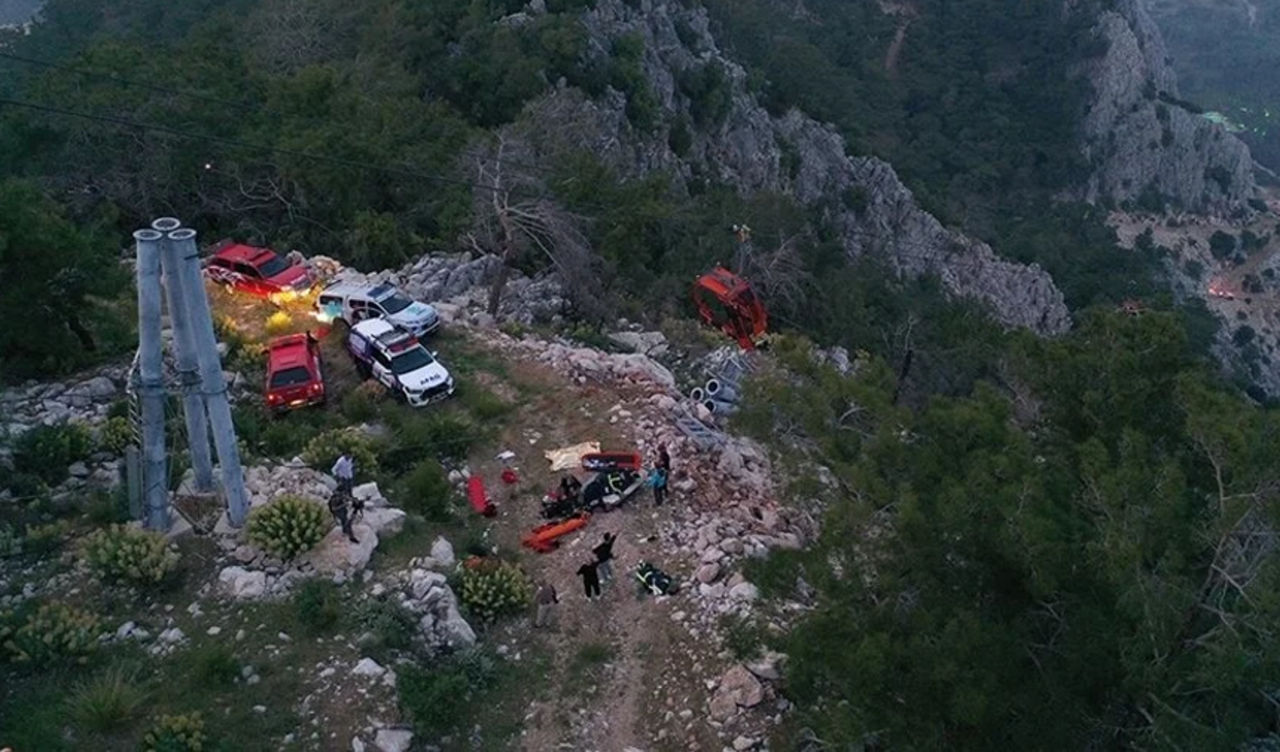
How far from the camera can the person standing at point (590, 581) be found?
1656 centimetres

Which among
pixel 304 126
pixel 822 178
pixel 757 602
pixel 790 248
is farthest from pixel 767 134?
pixel 757 602

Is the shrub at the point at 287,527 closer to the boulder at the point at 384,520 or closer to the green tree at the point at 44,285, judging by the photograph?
the boulder at the point at 384,520

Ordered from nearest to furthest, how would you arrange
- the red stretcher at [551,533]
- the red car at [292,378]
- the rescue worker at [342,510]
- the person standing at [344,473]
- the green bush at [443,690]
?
the green bush at [443,690], the rescue worker at [342,510], the person standing at [344,473], the red stretcher at [551,533], the red car at [292,378]

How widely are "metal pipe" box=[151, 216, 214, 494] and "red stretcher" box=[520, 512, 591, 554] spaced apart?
5604 millimetres

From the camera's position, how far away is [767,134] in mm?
65125

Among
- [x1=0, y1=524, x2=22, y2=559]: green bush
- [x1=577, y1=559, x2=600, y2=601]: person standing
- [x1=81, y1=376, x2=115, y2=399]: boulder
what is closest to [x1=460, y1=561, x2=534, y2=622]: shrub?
[x1=577, y1=559, x2=600, y2=601]: person standing

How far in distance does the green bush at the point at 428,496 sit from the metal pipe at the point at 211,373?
2850mm

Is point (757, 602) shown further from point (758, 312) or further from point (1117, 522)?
point (758, 312)

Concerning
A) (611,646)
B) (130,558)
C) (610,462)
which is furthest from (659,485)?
(130,558)

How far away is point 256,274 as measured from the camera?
27547 mm

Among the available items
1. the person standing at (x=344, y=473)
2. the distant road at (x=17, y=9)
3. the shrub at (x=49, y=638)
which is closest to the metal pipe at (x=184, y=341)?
the person standing at (x=344, y=473)

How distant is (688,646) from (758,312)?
17437 mm

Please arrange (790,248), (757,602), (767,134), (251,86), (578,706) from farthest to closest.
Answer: (767,134) < (251,86) < (790,248) < (757,602) < (578,706)

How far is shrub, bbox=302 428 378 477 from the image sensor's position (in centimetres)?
1927
